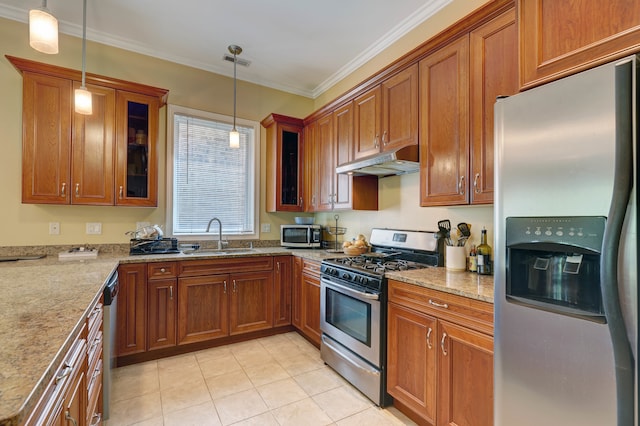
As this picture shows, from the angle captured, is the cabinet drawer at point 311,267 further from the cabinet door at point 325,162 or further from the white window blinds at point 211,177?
the white window blinds at point 211,177

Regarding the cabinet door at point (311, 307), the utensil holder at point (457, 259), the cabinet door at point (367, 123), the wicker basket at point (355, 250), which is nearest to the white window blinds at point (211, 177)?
the cabinet door at point (311, 307)

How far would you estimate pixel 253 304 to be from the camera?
3.17m

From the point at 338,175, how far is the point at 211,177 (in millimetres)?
1522

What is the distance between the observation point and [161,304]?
2746 millimetres

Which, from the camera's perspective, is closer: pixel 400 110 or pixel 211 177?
pixel 400 110

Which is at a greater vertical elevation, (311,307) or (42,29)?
(42,29)

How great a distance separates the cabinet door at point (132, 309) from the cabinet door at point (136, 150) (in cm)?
70

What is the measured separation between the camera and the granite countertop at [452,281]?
5.10 ft

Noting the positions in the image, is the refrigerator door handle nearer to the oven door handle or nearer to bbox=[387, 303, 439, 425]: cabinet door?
bbox=[387, 303, 439, 425]: cabinet door

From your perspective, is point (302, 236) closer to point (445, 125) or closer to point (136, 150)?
point (136, 150)

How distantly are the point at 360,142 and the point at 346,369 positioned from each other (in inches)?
76.6

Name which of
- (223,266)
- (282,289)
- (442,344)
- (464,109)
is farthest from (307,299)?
(464,109)

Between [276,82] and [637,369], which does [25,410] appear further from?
[276,82]

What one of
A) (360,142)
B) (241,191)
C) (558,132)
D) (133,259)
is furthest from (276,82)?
(558,132)
